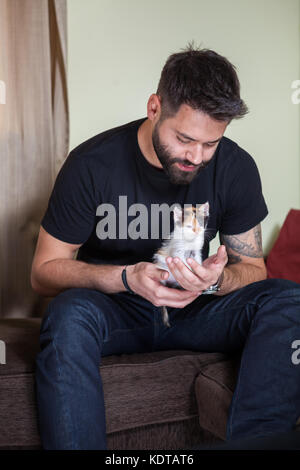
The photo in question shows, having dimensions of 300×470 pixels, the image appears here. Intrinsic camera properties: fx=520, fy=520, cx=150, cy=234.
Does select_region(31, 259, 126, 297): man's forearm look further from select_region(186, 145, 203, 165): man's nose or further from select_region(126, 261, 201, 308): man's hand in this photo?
select_region(186, 145, 203, 165): man's nose

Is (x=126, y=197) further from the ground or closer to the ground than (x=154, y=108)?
closer to the ground

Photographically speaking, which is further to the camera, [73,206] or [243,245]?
[243,245]

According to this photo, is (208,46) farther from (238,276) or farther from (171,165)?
(238,276)

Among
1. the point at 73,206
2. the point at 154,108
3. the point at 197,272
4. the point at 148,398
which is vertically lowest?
the point at 148,398

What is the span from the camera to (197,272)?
1133mm

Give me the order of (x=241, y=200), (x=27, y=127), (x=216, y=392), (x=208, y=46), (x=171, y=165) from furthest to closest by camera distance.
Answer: (x=208, y=46) → (x=27, y=127) → (x=241, y=200) → (x=171, y=165) → (x=216, y=392)

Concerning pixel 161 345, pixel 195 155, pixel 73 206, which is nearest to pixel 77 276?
pixel 73 206

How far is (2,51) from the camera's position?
1.89 m

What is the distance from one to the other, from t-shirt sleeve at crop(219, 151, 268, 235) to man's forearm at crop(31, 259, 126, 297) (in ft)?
1.30

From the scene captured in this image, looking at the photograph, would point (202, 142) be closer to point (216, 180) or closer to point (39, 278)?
point (216, 180)

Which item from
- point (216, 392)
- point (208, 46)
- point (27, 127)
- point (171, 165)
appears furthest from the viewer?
point (208, 46)

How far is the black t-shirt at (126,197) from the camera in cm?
141

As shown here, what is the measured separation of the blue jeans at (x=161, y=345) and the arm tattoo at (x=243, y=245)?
0.18 m

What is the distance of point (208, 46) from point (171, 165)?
3.90 feet
